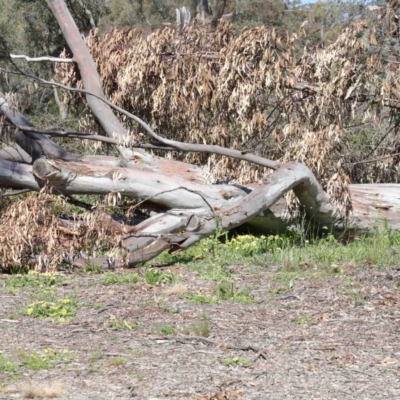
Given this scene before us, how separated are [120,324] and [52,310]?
697 mm

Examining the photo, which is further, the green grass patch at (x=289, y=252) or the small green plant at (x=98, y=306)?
the green grass patch at (x=289, y=252)

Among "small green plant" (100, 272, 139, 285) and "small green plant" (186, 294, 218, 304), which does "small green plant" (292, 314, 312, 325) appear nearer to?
"small green plant" (186, 294, 218, 304)

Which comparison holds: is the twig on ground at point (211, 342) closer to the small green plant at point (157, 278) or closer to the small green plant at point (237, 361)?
the small green plant at point (237, 361)

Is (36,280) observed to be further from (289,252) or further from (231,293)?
(289,252)

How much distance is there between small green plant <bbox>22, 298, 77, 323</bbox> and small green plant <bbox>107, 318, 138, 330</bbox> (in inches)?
15.5

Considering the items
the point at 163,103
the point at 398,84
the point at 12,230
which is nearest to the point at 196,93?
the point at 163,103

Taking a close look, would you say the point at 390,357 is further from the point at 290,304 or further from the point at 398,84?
the point at 398,84

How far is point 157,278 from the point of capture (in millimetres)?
7668

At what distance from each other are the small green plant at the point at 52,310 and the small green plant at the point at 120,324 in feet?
1.29

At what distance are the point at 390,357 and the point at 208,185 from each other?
483 cm

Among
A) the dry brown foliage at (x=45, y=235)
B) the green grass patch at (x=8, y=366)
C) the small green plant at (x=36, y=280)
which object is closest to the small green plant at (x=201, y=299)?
the small green plant at (x=36, y=280)

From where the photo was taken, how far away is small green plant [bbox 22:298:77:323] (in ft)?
20.7

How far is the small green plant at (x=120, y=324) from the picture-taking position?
6.01 m

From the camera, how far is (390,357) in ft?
17.5
